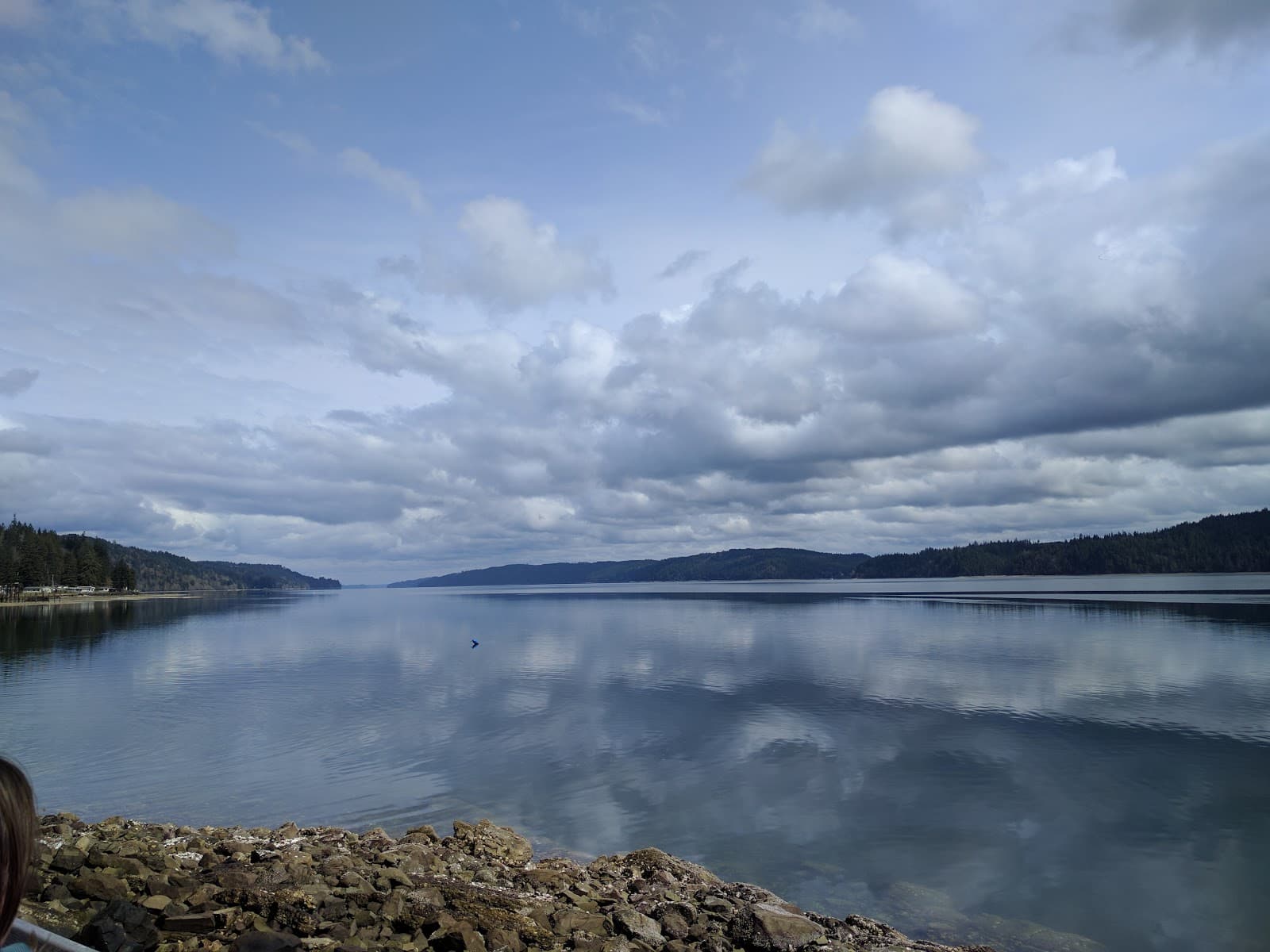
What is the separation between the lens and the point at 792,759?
98.3ft

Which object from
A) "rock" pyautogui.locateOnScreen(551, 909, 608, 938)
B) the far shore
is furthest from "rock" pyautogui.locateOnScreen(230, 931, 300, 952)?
the far shore

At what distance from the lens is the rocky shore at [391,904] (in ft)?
37.8

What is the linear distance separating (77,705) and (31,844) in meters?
50.4

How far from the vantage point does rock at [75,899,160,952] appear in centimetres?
1064

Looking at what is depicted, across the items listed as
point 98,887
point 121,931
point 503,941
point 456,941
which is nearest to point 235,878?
point 98,887

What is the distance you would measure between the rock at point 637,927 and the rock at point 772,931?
4.49ft

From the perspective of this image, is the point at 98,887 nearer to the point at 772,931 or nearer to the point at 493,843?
the point at 493,843

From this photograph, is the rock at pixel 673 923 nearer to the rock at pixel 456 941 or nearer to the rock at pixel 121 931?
the rock at pixel 456 941

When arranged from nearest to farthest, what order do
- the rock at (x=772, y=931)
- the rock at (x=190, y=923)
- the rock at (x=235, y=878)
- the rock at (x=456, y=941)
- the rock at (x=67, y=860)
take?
the rock at (x=190, y=923) → the rock at (x=456, y=941) → the rock at (x=772, y=931) → the rock at (x=235, y=878) → the rock at (x=67, y=860)

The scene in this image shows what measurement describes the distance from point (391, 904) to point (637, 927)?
419cm

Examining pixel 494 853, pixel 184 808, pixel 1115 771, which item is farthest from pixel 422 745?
pixel 1115 771

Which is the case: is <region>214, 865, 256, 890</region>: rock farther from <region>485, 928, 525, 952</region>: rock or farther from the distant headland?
the distant headland

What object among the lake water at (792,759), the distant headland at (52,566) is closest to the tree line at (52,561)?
the distant headland at (52,566)

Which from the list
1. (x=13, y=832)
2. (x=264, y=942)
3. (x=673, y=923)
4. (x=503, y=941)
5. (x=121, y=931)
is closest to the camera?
(x=13, y=832)
